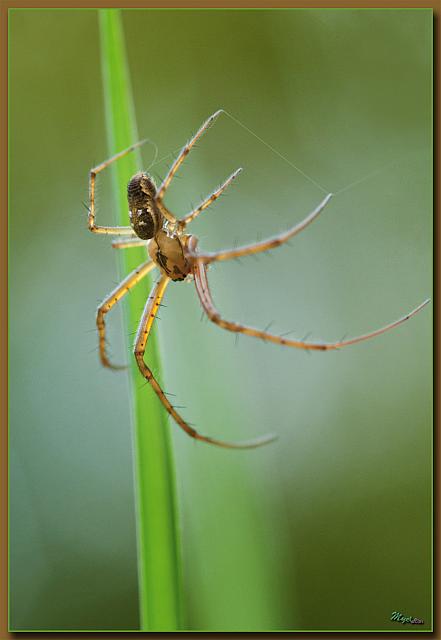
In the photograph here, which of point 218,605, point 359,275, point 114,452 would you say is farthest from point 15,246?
point 218,605

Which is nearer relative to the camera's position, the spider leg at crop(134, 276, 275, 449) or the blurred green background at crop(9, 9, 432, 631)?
the spider leg at crop(134, 276, 275, 449)

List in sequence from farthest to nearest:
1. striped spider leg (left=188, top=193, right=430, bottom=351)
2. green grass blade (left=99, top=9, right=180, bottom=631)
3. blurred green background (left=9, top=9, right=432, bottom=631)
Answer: blurred green background (left=9, top=9, right=432, bottom=631) → striped spider leg (left=188, top=193, right=430, bottom=351) → green grass blade (left=99, top=9, right=180, bottom=631)

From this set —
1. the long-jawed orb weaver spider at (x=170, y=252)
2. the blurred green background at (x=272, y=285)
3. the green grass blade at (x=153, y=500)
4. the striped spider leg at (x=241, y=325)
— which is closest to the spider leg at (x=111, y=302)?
the long-jawed orb weaver spider at (x=170, y=252)

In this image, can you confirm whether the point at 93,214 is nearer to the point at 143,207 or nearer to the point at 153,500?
the point at 143,207

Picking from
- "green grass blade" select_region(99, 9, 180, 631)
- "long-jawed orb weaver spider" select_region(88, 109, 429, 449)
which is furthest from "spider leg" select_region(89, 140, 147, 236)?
"green grass blade" select_region(99, 9, 180, 631)

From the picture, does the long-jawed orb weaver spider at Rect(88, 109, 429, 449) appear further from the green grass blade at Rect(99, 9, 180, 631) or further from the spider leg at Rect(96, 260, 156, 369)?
the green grass blade at Rect(99, 9, 180, 631)

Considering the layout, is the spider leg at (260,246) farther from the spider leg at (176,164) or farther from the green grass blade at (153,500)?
the green grass blade at (153,500)

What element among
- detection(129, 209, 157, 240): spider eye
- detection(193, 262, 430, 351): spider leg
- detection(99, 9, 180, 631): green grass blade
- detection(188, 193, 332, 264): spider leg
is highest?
detection(129, 209, 157, 240): spider eye

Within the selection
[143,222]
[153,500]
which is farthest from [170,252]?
[153,500]
